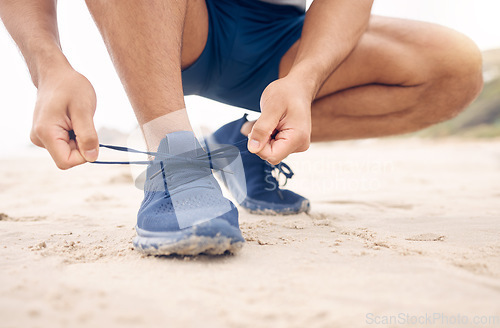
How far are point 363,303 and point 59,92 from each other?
77 centimetres

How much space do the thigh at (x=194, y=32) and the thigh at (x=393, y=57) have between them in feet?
1.12

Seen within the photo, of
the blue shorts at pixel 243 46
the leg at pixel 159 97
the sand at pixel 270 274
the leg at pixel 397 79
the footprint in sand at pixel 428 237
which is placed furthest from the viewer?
the leg at pixel 397 79

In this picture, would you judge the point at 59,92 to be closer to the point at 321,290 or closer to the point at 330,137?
the point at 321,290

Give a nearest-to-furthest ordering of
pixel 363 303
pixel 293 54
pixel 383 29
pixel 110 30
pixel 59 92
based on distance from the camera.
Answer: pixel 363 303 → pixel 59 92 → pixel 110 30 → pixel 293 54 → pixel 383 29

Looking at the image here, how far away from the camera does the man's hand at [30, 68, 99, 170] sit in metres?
0.81

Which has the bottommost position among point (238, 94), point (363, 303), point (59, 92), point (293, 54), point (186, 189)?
point (363, 303)

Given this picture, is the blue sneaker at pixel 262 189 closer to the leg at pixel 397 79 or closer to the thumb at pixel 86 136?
the leg at pixel 397 79

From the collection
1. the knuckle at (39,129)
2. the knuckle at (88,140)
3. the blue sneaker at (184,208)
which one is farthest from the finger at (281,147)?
the knuckle at (39,129)

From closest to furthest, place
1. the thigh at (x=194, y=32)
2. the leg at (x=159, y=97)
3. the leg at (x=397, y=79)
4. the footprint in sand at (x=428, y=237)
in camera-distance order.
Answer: the leg at (x=159, y=97)
the footprint in sand at (x=428, y=237)
the thigh at (x=194, y=32)
the leg at (x=397, y=79)

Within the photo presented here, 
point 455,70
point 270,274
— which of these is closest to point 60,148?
point 270,274

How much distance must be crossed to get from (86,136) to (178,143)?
0.73ft

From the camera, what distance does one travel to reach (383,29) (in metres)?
1.56

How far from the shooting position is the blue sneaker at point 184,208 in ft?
2.55

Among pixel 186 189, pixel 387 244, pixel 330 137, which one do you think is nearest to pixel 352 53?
pixel 330 137
